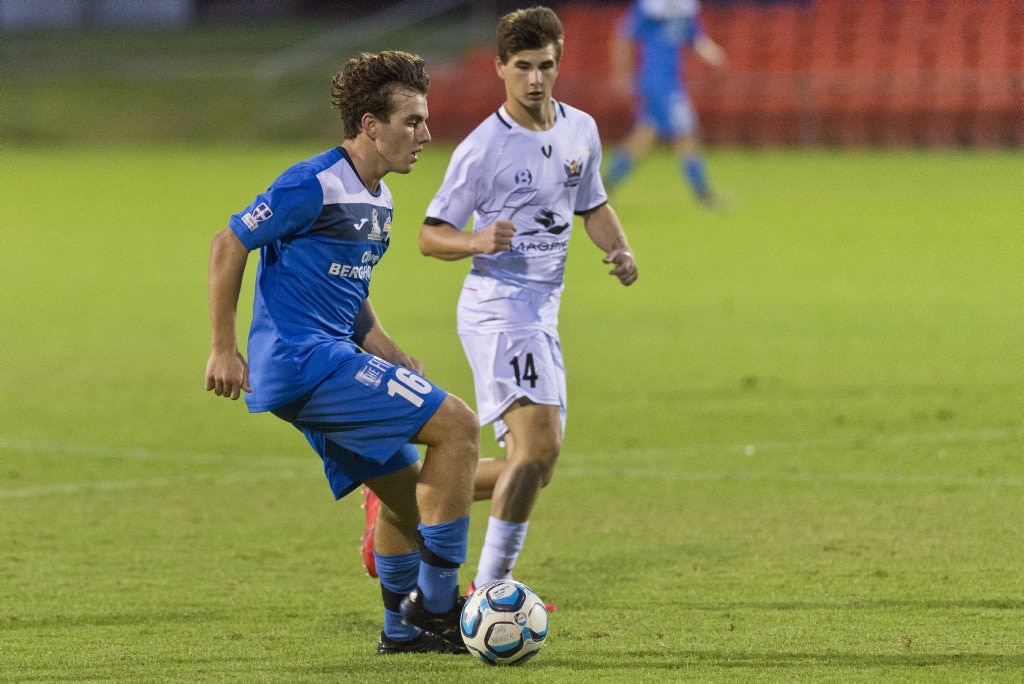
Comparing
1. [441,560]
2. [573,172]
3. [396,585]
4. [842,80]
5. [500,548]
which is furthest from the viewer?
[842,80]

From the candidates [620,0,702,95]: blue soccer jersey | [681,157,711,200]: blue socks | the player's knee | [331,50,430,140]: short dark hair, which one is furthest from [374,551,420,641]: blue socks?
[620,0,702,95]: blue soccer jersey

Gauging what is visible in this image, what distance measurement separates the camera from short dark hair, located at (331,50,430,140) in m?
5.05

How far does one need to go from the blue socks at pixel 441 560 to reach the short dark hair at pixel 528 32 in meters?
1.84

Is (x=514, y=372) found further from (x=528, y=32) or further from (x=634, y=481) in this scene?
(x=634, y=481)

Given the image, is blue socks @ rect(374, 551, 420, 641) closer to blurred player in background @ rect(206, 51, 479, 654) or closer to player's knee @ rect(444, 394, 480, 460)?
blurred player in background @ rect(206, 51, 479, 654)

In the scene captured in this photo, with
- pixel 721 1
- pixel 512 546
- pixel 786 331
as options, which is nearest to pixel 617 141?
pixel 721 1

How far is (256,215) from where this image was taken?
15.8ft

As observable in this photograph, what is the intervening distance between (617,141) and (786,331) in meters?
18.7

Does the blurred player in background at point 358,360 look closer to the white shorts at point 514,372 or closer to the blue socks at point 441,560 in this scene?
the blue socks at point 441,560

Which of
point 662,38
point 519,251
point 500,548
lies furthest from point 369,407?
point 662,38

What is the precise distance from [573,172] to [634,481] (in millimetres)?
2221

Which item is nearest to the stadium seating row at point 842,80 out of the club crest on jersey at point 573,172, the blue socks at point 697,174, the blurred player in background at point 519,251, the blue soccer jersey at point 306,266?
the blue socks at point 697,174

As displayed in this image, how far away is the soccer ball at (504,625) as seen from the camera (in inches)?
191

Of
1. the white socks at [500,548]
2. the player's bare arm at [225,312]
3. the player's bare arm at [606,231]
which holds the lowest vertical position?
the white socks at [500,548]
